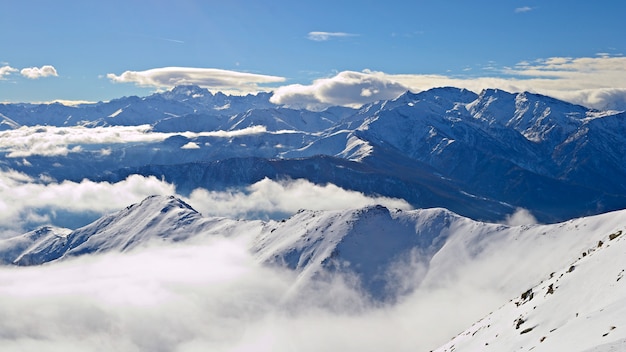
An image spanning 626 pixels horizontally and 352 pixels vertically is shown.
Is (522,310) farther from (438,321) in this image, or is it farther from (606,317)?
(438,321)

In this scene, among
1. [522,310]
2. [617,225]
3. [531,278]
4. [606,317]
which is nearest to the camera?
[606,317]

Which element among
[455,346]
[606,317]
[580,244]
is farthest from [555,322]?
[580,244]

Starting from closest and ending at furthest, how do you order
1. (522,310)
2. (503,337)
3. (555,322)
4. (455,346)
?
(555,322), (503,337), (522,310), (455,346)

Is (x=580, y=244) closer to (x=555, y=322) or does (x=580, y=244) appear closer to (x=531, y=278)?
(x=531, y=278)

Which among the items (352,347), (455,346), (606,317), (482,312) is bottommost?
(352,347)

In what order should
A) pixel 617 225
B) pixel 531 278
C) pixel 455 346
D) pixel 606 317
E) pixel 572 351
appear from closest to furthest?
pixel 572 351 < pixel 606 317 < pixel 455 346 < pixel 617 225 < pixel 531 278

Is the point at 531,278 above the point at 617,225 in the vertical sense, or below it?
below

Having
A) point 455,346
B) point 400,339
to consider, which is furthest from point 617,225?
point 455,346

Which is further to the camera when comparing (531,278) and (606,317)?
(531,278)

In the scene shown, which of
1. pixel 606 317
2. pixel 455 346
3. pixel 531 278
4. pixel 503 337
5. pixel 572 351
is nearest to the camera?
pixel 572 351
